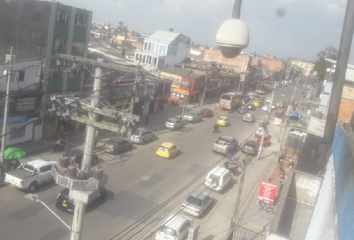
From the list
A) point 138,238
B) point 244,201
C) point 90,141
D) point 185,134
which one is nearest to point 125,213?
point 138,238

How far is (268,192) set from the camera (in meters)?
17.0

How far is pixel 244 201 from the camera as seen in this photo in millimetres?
18031

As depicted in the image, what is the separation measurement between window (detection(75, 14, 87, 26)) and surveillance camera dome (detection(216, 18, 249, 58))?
2211cm

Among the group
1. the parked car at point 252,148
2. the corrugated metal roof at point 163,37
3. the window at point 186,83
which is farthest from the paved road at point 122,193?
the corrugated metal roof at point 163,37

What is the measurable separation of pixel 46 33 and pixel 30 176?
9.88 m

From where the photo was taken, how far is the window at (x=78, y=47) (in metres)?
23.5

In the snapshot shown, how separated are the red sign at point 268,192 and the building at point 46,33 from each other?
39.6ft

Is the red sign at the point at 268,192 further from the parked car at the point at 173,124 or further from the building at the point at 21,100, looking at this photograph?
the parked car at the point at 173,124

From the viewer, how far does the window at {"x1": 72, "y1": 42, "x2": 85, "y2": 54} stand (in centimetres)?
2347

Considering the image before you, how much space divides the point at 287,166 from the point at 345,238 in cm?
2324

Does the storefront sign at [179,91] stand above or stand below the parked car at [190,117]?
above

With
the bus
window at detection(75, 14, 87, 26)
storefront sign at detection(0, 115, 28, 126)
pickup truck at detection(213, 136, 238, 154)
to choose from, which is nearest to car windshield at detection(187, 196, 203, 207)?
pickup truck at detection(213, 136, 238, 154)

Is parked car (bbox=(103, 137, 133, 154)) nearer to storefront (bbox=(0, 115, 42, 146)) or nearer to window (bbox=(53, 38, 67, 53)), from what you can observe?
storefront (bbox=(0, 115, 42, 146))

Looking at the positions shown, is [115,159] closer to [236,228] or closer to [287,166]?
[236,228]
